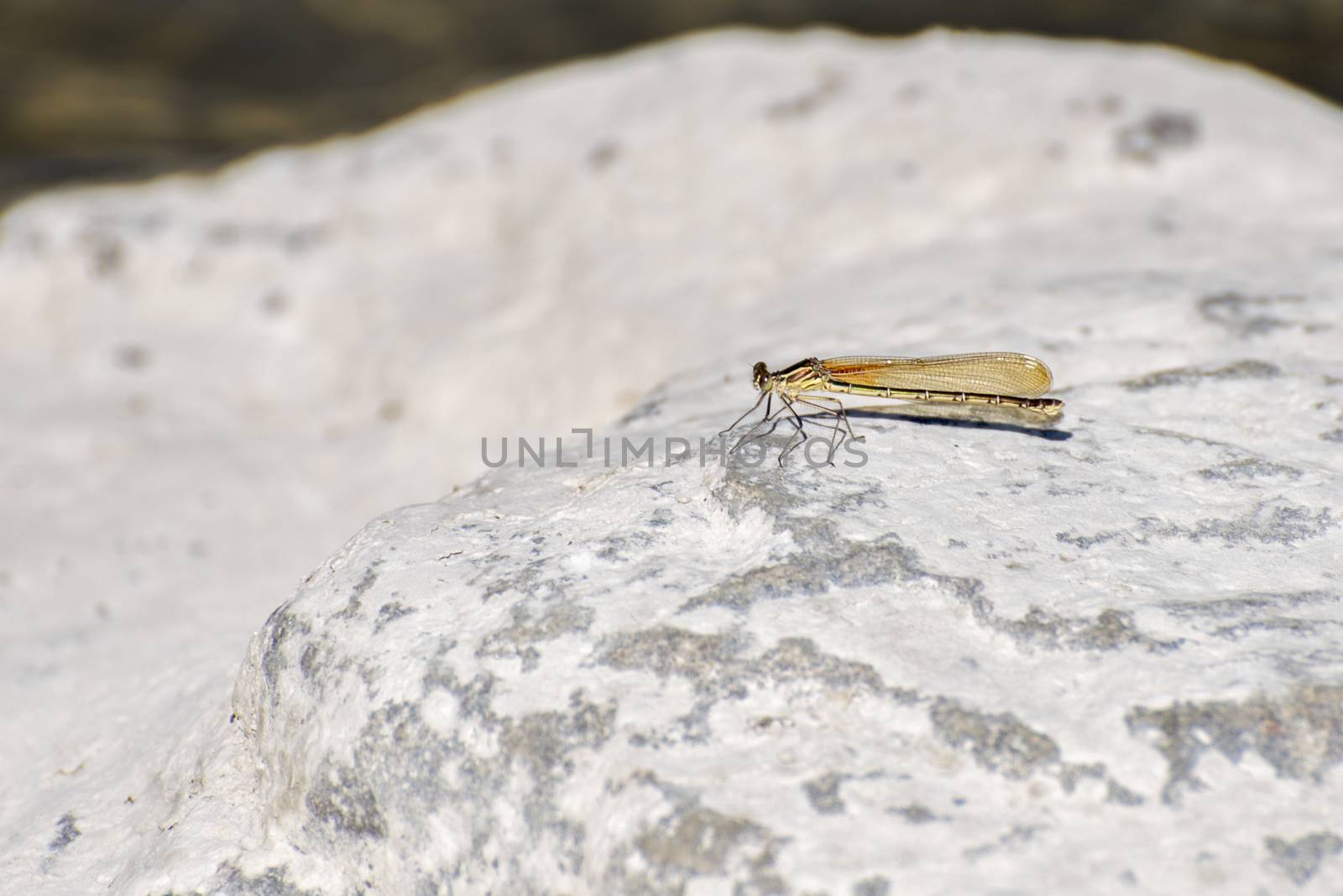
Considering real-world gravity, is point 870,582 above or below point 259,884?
above

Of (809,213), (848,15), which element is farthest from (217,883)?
(848,15)

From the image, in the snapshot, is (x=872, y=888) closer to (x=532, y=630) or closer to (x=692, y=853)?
(x=692, y=853)

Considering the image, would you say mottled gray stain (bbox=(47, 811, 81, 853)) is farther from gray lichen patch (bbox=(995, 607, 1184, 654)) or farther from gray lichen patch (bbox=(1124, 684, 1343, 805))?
gray lichen patch (bbox=(1124, 684, 1343, 805))

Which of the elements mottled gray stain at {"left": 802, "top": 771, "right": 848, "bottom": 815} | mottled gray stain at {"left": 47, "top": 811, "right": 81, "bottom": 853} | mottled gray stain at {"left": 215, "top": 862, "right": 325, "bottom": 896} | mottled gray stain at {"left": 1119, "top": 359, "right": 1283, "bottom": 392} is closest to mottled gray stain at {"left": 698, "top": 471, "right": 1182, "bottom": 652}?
mottled gray stain at {"left": 802, "top": 771, "right": 848, "bottom": 815}

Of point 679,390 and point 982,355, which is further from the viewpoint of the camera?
point 679,390

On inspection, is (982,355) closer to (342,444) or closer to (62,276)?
(342,444)

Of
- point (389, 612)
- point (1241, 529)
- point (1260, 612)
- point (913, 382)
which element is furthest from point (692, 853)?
point (913, 382)
